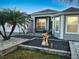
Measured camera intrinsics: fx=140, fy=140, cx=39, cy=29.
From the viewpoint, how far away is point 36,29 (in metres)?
19.3

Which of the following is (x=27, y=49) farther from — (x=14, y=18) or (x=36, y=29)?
(x=36, y=29)

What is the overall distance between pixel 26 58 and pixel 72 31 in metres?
6.61

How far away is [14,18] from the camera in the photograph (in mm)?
10828

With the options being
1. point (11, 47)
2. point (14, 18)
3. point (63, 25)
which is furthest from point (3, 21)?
point (63, 25)

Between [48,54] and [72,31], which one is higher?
[72,31]

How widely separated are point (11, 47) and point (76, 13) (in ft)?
20.9

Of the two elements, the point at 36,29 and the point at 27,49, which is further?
the point at 36,29

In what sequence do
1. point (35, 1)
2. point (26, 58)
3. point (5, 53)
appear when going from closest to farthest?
point (26, 58), point (5, 53), point (35, 1)

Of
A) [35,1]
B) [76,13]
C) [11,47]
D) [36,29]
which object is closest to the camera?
[11,47]

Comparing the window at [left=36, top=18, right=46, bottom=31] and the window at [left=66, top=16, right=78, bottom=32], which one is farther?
the window at [left=36, top=18, right=46, bottom=31]

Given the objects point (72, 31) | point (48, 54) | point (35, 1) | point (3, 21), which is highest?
point (35, 1)

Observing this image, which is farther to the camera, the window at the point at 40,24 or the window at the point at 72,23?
the window at the point at 40,24

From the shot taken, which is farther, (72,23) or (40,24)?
(40,24)

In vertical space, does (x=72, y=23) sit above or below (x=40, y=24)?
above
